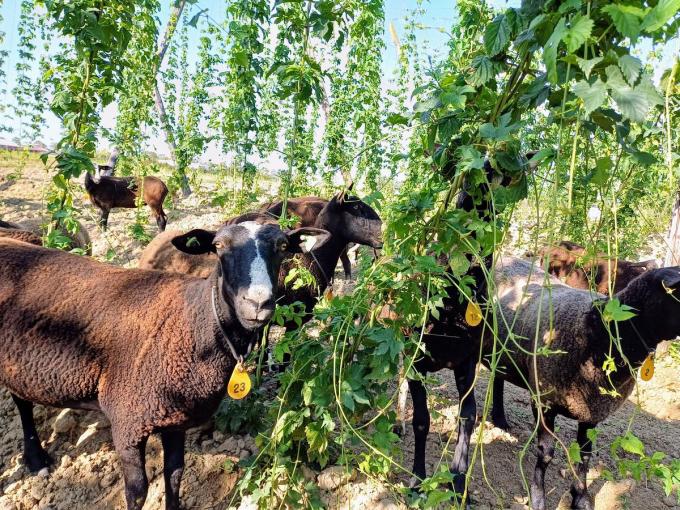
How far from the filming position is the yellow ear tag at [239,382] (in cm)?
285

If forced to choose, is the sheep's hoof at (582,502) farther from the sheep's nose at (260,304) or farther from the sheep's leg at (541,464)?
the sheep's nose at (260,304)

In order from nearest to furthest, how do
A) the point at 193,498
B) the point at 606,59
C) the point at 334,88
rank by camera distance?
the point at 606,59 → the point at 193,498 → the point at 334,88

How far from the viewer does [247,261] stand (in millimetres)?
2744

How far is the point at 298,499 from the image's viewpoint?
2768 mm

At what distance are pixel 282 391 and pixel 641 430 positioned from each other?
14.2 feet

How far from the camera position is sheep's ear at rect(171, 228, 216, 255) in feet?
10.0

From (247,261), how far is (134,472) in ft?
4.97

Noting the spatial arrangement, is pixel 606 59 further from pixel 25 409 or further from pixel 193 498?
pixel 25 409

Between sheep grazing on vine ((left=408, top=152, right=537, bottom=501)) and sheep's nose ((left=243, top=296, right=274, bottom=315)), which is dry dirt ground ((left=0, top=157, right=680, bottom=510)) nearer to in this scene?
sheep grazing on vine ((left=408, top=152, right=537, bottom=501))

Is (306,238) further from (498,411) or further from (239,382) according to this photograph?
(498,411)

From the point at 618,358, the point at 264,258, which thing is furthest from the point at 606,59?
the point at 618,358

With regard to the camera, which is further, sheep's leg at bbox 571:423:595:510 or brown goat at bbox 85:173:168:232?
brown goat at bbox 85:173:168:232

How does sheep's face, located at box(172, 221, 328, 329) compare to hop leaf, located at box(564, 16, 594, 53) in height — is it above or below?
below

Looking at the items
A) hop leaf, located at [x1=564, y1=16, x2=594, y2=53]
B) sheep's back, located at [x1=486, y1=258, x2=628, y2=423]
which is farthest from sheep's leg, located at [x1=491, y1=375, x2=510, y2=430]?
hop leaf, located at [x1=564, y1=16, x2=594, y2=53]
